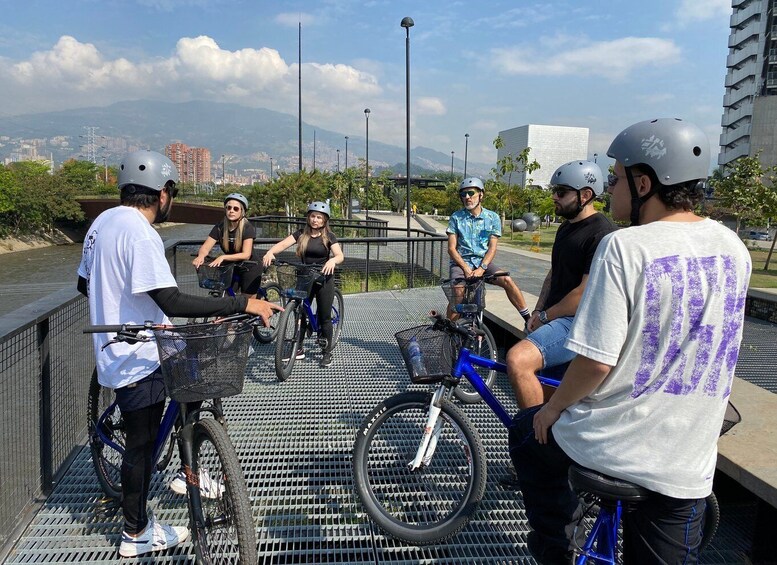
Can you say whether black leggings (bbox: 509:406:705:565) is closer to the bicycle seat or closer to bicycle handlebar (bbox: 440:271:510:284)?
the bicycle seat

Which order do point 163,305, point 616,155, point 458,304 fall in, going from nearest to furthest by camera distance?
point 616,155, point 163,305, point 458,304

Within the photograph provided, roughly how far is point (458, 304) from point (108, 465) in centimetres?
276

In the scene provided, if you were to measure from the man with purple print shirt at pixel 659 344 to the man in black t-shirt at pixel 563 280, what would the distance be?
3.60 ft

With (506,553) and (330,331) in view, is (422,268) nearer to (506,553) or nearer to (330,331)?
(330,331)

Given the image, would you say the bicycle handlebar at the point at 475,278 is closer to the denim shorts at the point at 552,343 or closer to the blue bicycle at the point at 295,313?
the denim shorts at the point at 552,343

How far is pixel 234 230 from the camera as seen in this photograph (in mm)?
6145

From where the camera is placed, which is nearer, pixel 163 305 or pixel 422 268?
pixel 163 305

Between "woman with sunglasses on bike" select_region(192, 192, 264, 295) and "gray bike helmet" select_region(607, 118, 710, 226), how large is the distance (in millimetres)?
4795

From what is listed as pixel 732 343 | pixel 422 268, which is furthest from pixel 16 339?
pixel 422 268

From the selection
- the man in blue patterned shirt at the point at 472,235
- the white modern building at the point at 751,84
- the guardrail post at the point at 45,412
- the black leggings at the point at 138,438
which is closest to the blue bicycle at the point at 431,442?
the black leggings at the point at 138,438

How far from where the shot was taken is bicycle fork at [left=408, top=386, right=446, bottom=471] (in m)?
3.04

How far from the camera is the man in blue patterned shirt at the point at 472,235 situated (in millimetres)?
5648

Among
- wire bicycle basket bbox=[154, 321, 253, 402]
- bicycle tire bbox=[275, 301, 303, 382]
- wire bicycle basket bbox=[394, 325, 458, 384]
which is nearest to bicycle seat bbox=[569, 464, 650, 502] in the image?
wire bicycle basket bbox=[394, 325, 458, 384]

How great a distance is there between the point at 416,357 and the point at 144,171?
1.66 metres
